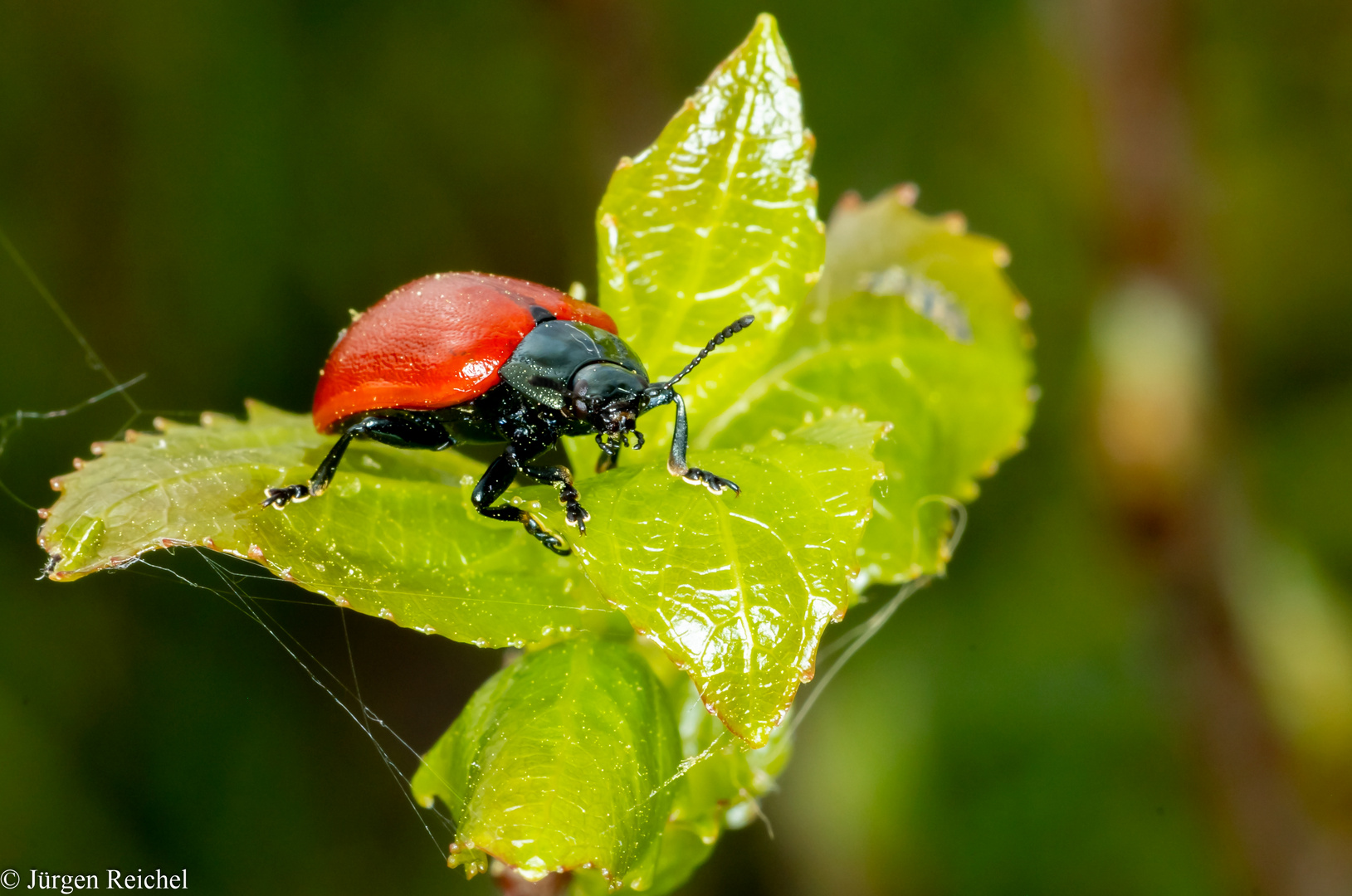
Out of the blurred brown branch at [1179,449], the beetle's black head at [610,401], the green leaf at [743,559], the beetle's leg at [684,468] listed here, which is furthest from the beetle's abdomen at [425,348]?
the blurred brown branch at [1179,449]

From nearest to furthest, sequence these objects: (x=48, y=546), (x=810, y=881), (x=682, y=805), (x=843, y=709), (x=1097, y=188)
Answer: (x=48, y=546) < (x=682, y=805) < (x=1097, y=188) < (x=810, y=881) < (x=843, y=709)

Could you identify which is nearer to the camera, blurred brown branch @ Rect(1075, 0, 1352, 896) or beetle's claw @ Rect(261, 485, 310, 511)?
beetle's claw @ Rect(261, 485, 310, 511)

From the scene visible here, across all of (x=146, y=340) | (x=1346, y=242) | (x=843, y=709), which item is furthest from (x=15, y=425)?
(x=1346, y=242)

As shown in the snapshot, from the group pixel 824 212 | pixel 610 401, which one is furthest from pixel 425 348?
pixel 824 212

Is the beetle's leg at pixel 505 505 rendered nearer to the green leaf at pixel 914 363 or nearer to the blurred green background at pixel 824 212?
the green leaf at pixel 914 363

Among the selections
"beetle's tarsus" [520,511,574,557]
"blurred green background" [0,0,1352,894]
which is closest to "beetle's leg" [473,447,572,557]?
"beetle's tarsus" [520,511,574,557]

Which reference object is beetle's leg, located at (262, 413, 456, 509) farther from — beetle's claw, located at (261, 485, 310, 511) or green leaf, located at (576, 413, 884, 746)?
green leaf, located at (576, 413, 884, 746)

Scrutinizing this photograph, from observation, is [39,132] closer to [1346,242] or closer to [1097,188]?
[1097,188]
